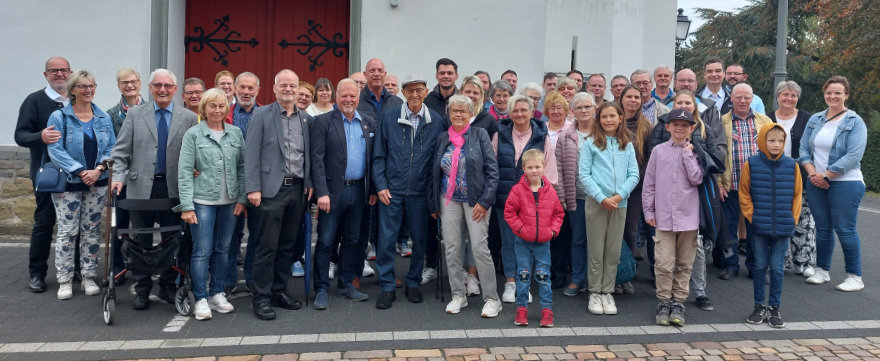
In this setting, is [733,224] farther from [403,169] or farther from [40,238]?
[40,238]

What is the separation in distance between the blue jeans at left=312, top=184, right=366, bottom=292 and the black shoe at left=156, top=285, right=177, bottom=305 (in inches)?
42.6

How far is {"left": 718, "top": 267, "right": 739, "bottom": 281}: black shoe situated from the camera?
20.2 feet

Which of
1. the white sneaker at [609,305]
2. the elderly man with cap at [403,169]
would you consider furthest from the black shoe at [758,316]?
the elderly man with cap at [403,169]

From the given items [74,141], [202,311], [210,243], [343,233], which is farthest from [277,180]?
[74,141]

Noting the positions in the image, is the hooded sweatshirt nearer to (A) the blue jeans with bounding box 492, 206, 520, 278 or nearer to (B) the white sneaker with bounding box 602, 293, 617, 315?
(B) the white sneaker with bounding box 602, 293, 617, 315

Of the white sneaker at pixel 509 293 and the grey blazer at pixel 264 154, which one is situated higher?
the grey blazer at pixel 264 154

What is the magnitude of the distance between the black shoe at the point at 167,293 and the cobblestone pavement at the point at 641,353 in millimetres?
1242

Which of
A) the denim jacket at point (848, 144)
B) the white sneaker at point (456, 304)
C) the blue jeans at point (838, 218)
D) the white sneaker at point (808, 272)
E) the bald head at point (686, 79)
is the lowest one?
the white sneaker at point (456, 304)

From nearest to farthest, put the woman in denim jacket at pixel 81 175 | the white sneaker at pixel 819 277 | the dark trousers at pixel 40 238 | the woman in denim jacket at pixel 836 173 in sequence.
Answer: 1. the woman in denim jacket at pixel 81 175
2. the dark trousers at pixel 40 238
3. the woman in denim jacket at pixel 836 173
4. the white sneaker at pixel 819 277

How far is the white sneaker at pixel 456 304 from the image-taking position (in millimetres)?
5004

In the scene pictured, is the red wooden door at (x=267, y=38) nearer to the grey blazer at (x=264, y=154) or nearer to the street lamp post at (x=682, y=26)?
the grey blazer at (x=264, y=154)

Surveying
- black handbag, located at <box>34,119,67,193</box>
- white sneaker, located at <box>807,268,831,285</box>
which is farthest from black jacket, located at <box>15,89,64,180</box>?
white sneaker, located at <box>807,268,831,285</box>

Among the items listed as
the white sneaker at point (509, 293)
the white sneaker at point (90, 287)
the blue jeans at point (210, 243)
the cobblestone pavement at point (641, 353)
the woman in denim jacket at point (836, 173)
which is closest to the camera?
the cobblestone pavement at point (641, 353)

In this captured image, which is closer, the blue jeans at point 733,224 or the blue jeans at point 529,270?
the blue jeans at point 529,270
